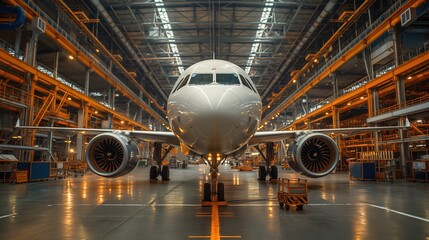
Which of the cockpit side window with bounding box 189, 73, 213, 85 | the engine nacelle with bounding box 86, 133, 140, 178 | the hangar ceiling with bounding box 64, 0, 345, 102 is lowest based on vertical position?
the engine nacelle with bounding box 86, 133, 140, 178

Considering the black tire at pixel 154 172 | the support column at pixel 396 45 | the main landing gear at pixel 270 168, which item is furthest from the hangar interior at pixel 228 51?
the main landing gear at pixel 270 168

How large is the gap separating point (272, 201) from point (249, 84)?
362cm

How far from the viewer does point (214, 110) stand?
231 inches

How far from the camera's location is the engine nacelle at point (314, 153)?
414 inches

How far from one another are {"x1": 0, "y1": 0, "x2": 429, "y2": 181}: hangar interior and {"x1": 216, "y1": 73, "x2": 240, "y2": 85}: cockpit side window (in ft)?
50.2

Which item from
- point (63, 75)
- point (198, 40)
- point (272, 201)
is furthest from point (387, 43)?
point (63, 75)

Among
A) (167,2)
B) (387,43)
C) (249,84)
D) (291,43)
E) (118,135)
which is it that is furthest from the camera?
(291,43)

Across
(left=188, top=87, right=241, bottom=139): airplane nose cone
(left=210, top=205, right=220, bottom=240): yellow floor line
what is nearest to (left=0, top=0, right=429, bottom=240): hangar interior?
(left=210, top=205, right=220, bottom=240): yellow floor line

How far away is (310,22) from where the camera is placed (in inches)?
1291

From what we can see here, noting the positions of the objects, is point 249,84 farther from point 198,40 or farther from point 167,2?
point 198,40

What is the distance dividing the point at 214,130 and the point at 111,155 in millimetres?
6439

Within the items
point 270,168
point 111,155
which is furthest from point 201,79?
point 270,168

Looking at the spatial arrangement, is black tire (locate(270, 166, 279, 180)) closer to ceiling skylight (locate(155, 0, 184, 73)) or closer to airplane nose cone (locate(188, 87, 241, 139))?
airplane nose cone (locate(188, 87, 241, 139))

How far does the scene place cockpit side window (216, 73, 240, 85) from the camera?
23.8ft
